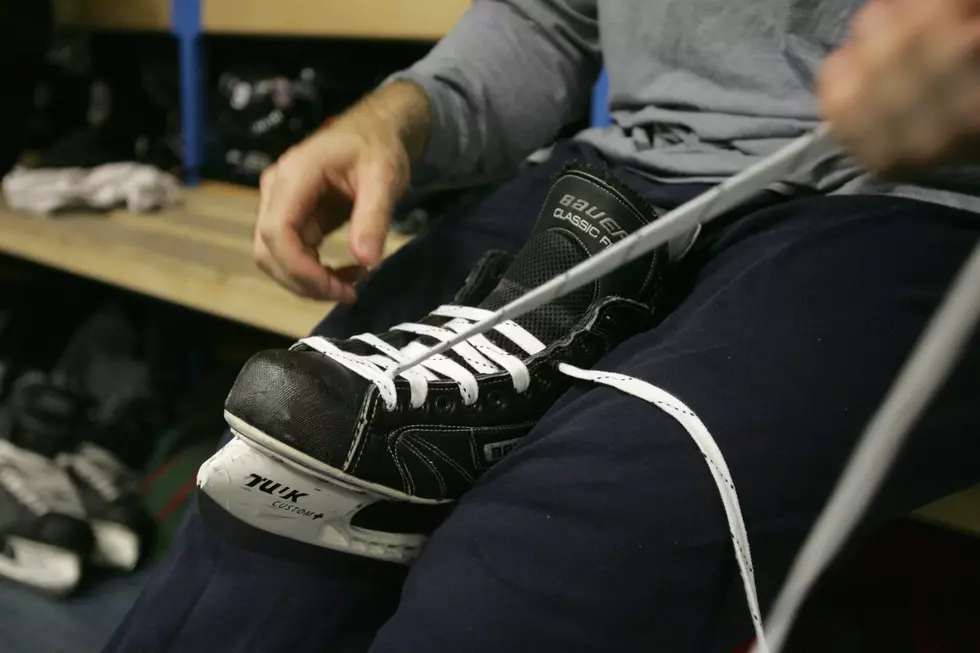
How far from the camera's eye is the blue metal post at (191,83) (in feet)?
3.90

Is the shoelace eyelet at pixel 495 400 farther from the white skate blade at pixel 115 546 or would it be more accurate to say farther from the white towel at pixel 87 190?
the white towel at pixel 87 190

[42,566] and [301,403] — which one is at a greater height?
[301,403]

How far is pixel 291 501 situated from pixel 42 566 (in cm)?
53

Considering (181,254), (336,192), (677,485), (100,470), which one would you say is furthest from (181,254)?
(677,485)

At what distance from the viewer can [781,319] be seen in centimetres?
34

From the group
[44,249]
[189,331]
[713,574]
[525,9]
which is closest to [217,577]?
[713,574]

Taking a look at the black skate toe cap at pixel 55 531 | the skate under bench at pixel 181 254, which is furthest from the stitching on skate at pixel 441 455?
the black skate toe cap at pixel 55 531

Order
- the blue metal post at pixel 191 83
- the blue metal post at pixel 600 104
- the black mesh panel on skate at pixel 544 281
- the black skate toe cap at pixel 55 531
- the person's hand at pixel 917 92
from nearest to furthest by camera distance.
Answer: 1. the person's hand at pixel 917 92
2. the black mesh panel on skate at pixel 544 281
3. the black skate toe cap at pixel 55 531
4. the blue metal post at pixel 600 104
5. the blue metal post at pixel 191 83

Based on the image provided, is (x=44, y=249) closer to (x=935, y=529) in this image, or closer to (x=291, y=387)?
(x=291, y=387)

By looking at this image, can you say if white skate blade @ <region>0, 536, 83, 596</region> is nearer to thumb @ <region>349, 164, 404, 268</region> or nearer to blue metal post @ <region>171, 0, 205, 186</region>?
thumb @ <region>349, 164, 404, 268</region>

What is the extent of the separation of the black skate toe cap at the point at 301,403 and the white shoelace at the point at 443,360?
0.05ft

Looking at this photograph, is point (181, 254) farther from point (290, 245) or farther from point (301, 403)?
point (301, 403)

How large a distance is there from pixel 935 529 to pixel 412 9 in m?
0.86

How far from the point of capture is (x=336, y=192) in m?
0.50
